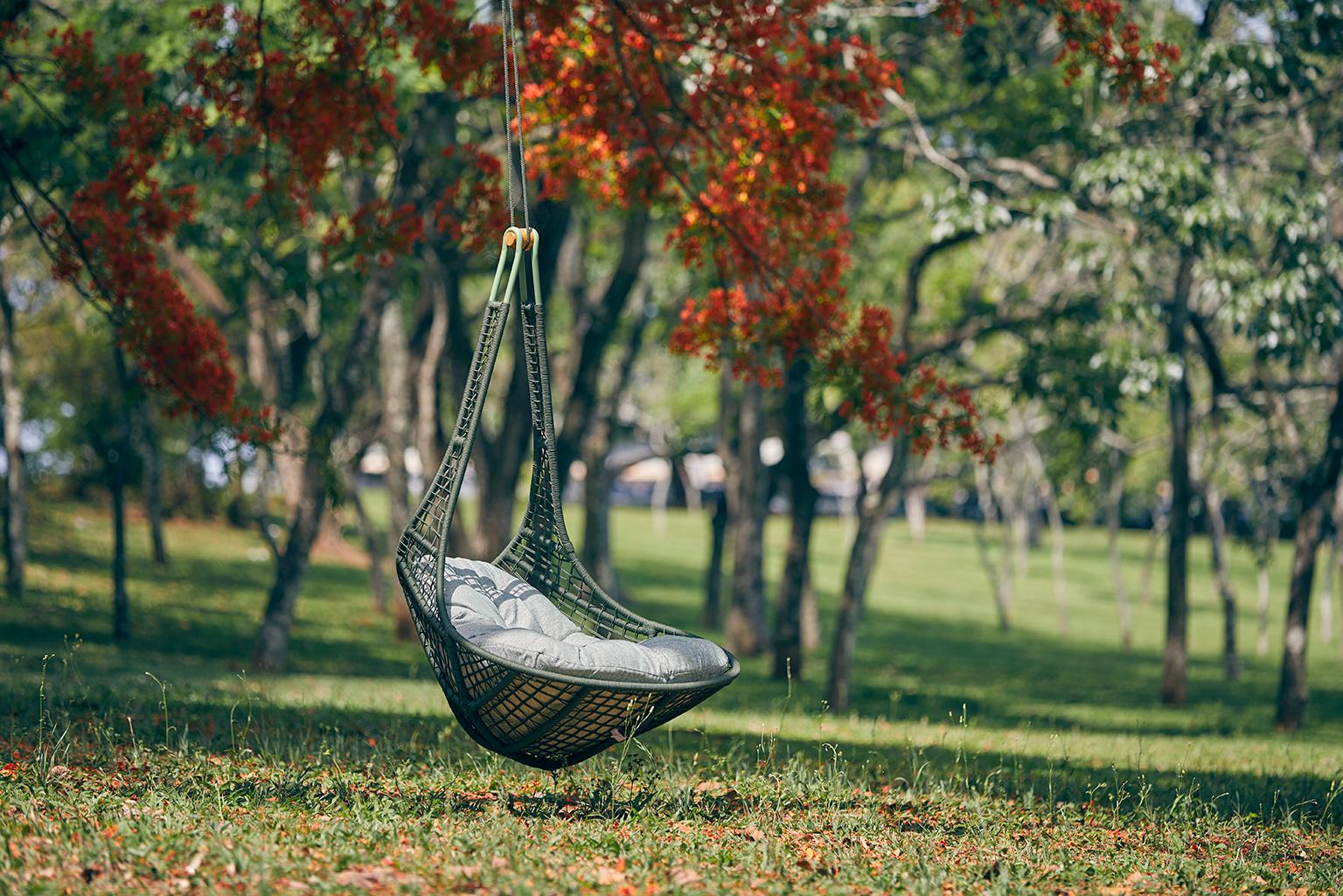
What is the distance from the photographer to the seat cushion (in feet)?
17.2

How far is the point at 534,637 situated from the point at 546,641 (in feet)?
0.16

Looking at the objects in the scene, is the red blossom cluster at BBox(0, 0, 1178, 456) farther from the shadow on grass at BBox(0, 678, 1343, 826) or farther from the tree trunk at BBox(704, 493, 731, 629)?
the tree trunk at BBox(704, 493, 731, 629)

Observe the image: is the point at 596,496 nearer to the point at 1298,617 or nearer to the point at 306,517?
the point at 306,517

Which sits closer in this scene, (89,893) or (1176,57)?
(89,893)

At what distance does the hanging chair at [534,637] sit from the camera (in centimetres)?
525

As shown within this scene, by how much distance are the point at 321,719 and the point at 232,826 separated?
3.28 m

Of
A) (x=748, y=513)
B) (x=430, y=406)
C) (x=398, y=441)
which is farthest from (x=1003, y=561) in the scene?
(x=430, y=406)

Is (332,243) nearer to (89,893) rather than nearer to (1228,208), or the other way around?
(89,893)

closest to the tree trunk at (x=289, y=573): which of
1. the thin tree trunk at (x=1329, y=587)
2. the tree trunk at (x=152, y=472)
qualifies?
the tree trunk at (x=152, y=472)

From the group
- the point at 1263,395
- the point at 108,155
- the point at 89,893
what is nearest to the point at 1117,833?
the point at 89,893

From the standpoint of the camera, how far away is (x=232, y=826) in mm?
5102

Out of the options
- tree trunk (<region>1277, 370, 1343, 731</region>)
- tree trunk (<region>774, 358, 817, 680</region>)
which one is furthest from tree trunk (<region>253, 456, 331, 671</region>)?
tree trunk (<region>1277, 370, 1343, 731</region>)

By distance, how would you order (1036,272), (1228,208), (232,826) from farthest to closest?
(1036,272) → (1228,208) → (232,826)

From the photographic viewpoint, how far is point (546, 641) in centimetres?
531
